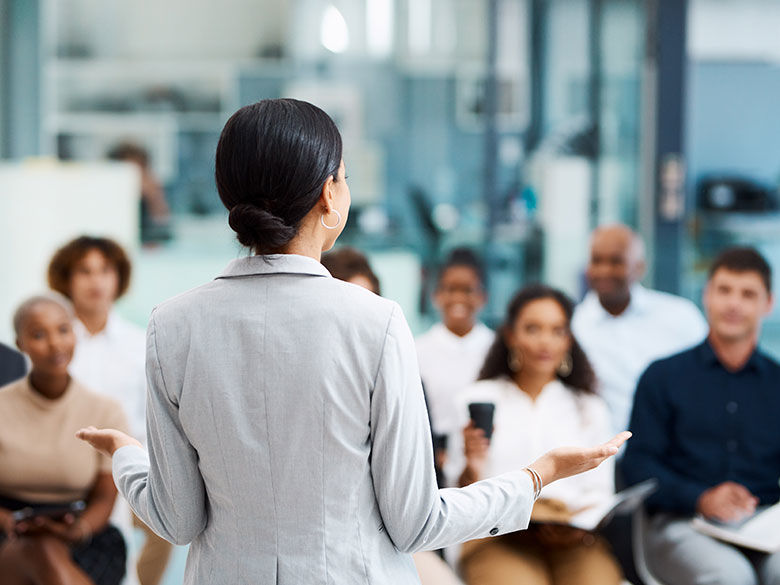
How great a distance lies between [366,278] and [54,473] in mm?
895

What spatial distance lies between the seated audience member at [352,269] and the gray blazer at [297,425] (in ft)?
4.21

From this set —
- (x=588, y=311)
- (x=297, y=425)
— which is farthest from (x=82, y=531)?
(x=588, y=311)

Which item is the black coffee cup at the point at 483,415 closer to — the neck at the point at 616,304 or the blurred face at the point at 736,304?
the blurred face at the point at 736,304

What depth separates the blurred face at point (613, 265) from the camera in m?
3.38

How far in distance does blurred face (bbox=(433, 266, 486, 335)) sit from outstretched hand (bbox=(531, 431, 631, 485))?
194cm

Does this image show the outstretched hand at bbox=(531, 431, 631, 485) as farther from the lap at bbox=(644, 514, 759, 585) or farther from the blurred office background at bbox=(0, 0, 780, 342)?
the blurred office background at bbox=(0, 0, 780, 342)

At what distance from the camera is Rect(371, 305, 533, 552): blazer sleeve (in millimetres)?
1106

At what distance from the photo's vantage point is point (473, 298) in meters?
3.29

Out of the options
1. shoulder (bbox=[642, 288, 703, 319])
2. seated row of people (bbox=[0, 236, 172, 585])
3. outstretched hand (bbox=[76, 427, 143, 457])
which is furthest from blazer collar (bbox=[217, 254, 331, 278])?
shoulder (bbox=[642, 288, 703, 319])

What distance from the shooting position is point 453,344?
10.2ft

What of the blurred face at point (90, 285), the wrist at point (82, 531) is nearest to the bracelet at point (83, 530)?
the wrist at point (82, 531)

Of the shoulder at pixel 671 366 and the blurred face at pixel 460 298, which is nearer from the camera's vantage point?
the shoulder at pixel 671 366

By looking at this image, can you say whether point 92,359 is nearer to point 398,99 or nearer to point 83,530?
point 83,530

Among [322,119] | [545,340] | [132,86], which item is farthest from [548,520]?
[132,86]
